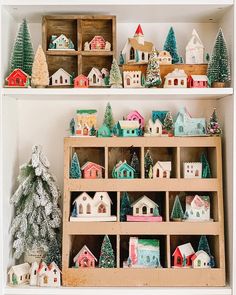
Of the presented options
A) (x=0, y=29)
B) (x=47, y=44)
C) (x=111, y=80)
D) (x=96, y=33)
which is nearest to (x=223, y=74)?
A: (x=111, y=80)

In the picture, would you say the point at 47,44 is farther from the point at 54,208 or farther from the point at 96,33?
the point at 54,208

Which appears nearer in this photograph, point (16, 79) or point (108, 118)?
point (16, 79)

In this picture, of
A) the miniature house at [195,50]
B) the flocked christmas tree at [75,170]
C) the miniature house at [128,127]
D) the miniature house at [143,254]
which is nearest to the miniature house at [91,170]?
the flocked christmas tree at [75,170]

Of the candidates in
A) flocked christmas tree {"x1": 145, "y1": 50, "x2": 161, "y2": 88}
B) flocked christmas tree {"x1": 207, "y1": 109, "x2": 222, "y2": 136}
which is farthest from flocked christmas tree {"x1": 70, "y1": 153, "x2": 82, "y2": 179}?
flocked christmas tree {"x1": 207, "y1": 109, "x2": 222, "y2": 136}

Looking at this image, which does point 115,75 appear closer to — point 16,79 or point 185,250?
point 16,79

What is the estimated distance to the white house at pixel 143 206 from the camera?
160 centimetres

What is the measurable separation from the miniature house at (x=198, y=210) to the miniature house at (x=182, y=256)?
0.10 m

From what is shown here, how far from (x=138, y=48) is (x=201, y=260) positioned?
69 centimetres

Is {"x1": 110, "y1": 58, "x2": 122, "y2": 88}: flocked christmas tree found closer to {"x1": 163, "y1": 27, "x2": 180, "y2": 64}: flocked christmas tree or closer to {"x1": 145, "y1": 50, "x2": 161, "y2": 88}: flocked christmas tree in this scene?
{"x1": 145, "y1": 50, "x2": 161, "y2": 88}: flocked christmas tree

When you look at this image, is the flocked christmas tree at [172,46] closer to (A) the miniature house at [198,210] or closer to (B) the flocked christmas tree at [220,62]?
(B) the flocked christmas tree at [220,62]

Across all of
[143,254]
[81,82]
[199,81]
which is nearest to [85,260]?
[143,254]

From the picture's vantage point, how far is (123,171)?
1607mm

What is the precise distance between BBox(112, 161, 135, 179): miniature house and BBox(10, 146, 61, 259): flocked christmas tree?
200mm

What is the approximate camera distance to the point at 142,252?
1600 mm
